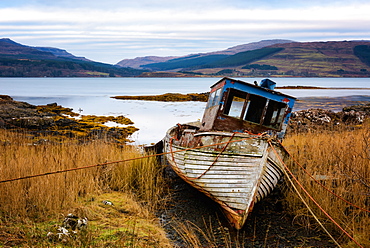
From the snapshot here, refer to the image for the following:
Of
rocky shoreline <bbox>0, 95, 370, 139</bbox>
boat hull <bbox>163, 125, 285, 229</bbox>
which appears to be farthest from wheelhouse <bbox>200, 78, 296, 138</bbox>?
rocky shoreline <bbox>0, 95, 370, 139</bbox>

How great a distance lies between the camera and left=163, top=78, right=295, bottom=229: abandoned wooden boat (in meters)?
6.31

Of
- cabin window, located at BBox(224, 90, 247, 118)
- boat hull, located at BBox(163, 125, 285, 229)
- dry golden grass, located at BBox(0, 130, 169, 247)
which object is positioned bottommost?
dry golden grass, located at BBox(0, 130, 169, 247)

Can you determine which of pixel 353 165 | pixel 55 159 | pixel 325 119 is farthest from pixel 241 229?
pixel 325 119

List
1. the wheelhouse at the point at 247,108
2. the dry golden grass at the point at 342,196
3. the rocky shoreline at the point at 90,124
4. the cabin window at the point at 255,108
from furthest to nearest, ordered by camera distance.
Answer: the rocky shoreline at the point at 90,124 → the cabin window at the point at 255,108 → the wheelhouse at the point at 247,108 → the dry golden grass at the point at 342,196

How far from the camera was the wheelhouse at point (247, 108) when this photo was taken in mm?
8031

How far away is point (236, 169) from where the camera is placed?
6406 millimetres

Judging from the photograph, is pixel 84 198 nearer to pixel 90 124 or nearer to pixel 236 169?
pixel 236 169

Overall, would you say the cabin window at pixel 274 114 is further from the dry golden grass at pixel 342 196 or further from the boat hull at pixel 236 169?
the boat hull at pixel 236 169

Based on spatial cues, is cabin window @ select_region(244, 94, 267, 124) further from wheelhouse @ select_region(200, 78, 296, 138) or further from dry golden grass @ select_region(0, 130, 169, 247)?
dry golden grass @ select_region(0, 130, 169, 247)

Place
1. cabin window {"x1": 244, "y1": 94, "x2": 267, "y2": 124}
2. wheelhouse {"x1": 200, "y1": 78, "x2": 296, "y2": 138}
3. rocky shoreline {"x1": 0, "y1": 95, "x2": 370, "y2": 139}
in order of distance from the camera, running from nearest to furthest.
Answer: wheelhouse {"x1": 200, "y1": 78, "x2": 296, "y2": 138}, cabin window {"x1": 244, "y1": 94, "x2": 267, "y2": 124}, rocky shoreline {"x1": 0, "y1": 95, "x2": 370, "y2": 139}

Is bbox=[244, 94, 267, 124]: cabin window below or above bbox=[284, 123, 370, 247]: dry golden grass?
above

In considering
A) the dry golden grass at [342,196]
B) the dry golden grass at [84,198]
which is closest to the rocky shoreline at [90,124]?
the dry golden grass at [84,198]

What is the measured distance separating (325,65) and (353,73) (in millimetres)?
15079

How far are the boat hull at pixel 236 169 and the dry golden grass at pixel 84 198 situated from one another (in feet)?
4.66
